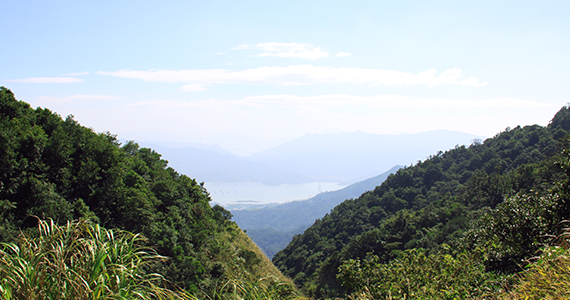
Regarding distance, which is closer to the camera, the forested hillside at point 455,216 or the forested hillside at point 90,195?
the forested hillside at point 455,216

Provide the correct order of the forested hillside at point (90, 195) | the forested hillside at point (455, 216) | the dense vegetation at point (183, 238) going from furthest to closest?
the forested hillside at point (90, 195) < the forested hillside at point (455, 216) < the dense vegetation at point (183, 238)

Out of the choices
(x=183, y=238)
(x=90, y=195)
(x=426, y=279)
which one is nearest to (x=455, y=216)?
(x=183, y=238)

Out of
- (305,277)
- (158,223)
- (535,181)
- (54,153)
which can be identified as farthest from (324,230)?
(54,153)

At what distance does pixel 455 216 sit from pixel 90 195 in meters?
37.5

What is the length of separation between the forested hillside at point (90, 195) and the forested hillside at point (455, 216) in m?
8.86

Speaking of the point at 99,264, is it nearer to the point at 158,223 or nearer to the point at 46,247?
the point at 46,247

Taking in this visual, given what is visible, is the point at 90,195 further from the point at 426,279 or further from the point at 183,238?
the point at 426,279

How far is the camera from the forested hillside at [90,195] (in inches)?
593

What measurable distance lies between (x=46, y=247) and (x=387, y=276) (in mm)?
→ 10273

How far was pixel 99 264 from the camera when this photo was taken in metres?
3.59

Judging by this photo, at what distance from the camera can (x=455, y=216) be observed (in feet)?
126

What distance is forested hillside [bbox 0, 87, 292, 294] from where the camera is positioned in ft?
49.4

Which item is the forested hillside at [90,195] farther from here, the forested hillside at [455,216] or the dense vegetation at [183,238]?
the forested hillside at [455,216]

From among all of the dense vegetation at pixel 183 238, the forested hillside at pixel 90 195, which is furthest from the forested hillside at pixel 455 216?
the forested hillside at pixel 90 195
